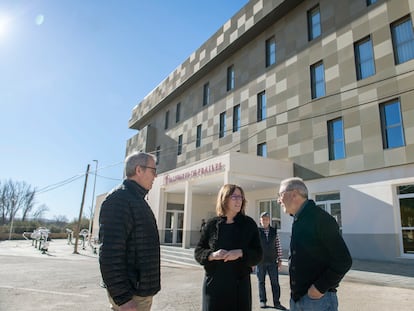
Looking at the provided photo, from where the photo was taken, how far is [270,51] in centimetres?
1889

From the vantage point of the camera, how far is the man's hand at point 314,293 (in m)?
2.33

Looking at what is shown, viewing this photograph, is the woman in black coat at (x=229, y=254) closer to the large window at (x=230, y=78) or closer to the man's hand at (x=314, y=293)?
the man's hand at (x=314, y=293)

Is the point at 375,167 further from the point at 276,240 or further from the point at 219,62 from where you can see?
the point at 219,62

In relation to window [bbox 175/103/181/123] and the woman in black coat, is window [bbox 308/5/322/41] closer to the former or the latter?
window [bbox 175/103/181/123]

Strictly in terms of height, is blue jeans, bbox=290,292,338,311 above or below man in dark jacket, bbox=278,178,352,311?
below

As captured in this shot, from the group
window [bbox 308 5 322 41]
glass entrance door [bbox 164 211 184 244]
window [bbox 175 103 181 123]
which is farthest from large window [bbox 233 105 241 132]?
window [bbox 175 103 181 123]

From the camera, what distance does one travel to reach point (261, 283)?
5875 millimetres

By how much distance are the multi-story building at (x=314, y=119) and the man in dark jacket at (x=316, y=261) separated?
11.0 metres

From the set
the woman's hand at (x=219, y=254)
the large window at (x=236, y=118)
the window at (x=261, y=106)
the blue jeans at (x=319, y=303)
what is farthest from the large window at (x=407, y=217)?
the woman's hand at (x=219, y=254)

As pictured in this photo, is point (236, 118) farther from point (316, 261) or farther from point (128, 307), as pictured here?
point (128, 307)

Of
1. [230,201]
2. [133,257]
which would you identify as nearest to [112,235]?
[133,257]

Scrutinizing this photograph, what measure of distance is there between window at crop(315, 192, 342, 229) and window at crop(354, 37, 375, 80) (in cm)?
535

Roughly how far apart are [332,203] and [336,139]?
2.91 metres

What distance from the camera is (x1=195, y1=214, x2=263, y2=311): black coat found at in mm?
2678
